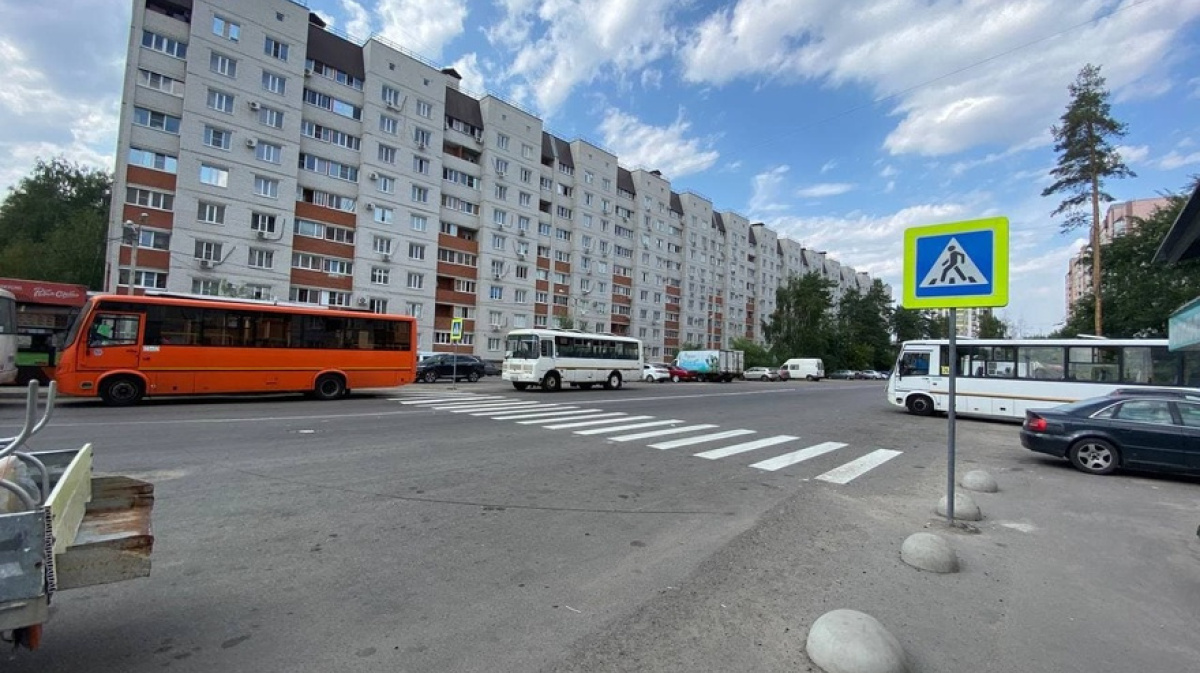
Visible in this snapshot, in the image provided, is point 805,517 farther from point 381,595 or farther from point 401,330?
point 401,330

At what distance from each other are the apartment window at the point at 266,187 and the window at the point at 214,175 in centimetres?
172

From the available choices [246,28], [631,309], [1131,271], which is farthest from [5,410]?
[631,309]

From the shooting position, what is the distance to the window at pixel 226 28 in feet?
113

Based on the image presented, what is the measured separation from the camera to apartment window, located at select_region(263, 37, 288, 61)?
121 feet

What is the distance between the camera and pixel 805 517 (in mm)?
5863

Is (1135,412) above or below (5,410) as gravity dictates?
above

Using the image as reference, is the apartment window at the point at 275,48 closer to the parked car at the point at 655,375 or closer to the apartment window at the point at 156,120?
the apartment window at the point at 156,120

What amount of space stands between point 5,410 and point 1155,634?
20573mm

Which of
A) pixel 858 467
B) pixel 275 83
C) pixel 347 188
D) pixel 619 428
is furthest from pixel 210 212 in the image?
pixel 858 467

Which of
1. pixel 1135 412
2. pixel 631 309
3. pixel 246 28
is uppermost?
pixel 246 28

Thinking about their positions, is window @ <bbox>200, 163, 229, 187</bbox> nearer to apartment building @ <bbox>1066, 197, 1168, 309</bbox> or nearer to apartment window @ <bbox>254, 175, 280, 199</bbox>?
apartment window @ <bbox>254, 175, 280, 199</bbox>

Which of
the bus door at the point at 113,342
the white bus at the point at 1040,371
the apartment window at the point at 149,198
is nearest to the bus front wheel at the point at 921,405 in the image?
the white bus at the point at 1040,371

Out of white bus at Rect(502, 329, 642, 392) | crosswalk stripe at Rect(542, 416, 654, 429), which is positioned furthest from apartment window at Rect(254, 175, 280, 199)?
crosswalk stripe at Rect(542, 416, 654, 429)

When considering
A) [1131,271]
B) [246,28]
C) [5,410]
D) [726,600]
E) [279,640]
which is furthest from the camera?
[246,28]
